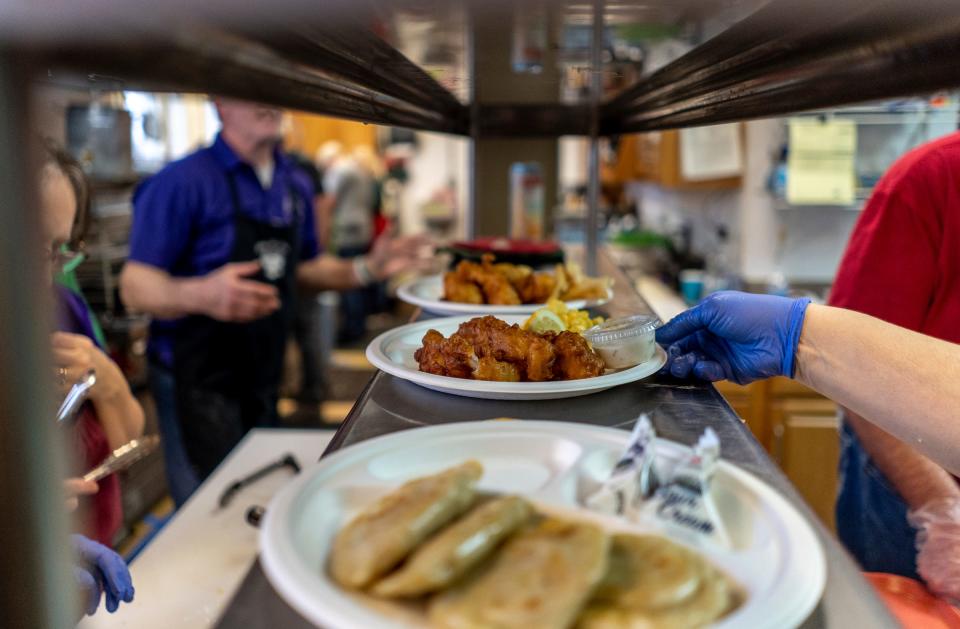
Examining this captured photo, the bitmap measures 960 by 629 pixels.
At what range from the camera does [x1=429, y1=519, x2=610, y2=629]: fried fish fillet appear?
0.43 meters

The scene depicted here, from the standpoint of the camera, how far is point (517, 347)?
3.14 ft

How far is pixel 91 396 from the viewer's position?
1.41 m

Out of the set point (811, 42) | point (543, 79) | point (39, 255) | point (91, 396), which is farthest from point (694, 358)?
point (543, 79)

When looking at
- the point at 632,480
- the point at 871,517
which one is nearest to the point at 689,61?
the point at 632,480

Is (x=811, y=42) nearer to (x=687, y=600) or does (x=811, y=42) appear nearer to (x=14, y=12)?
(x=687, y=600)

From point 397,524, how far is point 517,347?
46 centimetres

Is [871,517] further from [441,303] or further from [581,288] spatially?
[441,303]

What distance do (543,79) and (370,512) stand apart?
5.86 feet

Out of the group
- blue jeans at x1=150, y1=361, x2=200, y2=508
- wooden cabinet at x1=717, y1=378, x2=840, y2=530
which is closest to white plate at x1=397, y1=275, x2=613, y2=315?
blue jeans at x1=150, y1=361, x2=200, y2=508

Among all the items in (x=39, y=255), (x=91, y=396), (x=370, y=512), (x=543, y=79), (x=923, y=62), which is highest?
(x=543, y=79)

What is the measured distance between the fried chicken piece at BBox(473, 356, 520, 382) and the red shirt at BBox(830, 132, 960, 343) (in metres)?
0.96

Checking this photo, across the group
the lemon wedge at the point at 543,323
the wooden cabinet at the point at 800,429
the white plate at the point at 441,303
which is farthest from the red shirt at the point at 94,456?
the wooden cabinet at the point at 800,429

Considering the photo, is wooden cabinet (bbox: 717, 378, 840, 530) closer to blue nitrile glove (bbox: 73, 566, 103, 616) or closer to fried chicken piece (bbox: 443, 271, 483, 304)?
fried chicken piece (bbox: 443, 271, 483, 304)

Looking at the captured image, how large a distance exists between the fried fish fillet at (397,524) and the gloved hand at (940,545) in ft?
3.27
